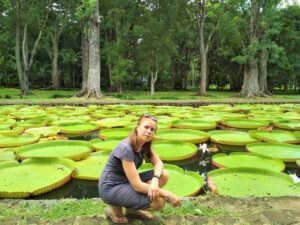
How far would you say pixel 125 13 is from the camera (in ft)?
70.4

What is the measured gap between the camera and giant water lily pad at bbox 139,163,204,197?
3.80 meters

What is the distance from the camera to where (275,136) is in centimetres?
688

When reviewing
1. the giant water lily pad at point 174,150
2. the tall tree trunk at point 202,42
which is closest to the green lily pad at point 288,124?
the giant water lily pad at point 174,150

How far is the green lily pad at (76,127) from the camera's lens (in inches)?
288

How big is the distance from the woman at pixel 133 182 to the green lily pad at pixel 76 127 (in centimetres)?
484

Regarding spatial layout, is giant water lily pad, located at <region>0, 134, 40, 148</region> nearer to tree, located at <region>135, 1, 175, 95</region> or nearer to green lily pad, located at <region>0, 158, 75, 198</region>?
green lily pad, located at <region>0, 158, 75, 198</region>

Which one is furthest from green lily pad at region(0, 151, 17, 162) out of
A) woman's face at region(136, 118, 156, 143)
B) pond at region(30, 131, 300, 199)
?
woman's face at region(136, 118, 156, 143)

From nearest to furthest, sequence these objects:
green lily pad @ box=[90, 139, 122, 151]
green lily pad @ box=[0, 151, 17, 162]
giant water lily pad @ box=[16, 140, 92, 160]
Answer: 1. green lily pad @ box=[0, 151, 17, 162]
2. giant water lily pad @ box=[16, 140, 92, 160]
3. green lily pad @ box=[90, 139, 122, 151]

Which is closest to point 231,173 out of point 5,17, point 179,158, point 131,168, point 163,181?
point 179,158

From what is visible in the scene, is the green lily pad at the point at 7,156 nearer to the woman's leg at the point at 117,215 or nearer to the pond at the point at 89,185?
the pond at the point at 89,185

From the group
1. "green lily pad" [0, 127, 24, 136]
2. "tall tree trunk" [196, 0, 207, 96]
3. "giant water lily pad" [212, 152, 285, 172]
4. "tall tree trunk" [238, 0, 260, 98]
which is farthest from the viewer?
"tall tree trunk" [196, 0, 207, 96]

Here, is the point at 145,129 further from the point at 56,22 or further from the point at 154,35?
the point at 56,22

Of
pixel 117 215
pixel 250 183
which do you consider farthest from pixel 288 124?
pixel 117 215

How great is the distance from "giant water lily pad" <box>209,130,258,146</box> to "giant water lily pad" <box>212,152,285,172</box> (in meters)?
1.03
